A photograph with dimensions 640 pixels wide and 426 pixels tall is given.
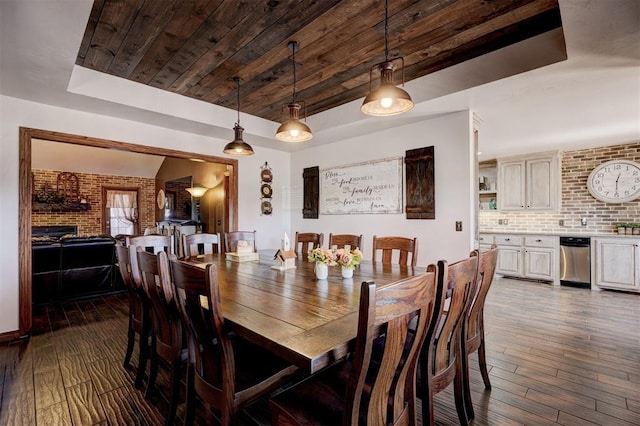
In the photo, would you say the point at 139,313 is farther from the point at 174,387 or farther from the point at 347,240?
the point at 347,240

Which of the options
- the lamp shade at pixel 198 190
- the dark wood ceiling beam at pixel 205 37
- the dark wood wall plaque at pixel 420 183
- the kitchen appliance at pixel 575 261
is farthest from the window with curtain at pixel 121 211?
the kitchen appliance at pixel 575 261

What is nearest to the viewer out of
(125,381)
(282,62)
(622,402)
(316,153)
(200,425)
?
(200,425)

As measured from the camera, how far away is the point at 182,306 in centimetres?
143

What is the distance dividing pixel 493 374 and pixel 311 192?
342 centimetres

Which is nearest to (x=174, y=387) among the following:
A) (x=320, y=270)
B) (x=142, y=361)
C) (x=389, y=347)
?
(x=142, y=361)

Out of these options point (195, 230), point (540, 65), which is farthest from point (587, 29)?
point (195, 230)

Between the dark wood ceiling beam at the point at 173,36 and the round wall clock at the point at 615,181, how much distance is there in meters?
6.18

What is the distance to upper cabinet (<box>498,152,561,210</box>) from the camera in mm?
5336

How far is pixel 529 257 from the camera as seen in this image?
529cm

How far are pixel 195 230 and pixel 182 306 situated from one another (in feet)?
19.2

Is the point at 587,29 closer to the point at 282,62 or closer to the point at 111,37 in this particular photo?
A: the point at 282,62

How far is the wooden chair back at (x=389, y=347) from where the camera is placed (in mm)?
960

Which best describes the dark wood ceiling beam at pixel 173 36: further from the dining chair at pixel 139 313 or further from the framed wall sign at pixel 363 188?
the framed wall sign at pixel 363 188

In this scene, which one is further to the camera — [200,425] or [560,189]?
[560,189]
